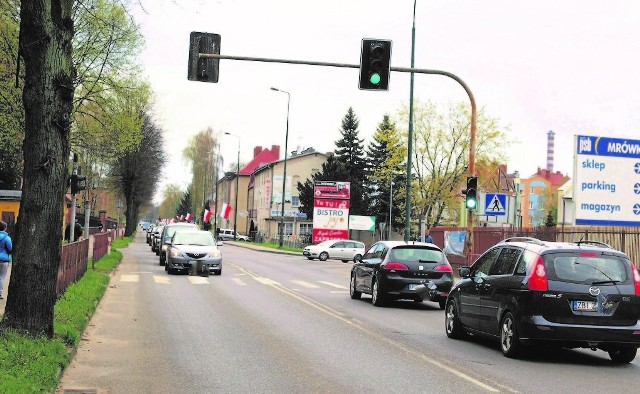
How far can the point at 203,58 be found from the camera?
17.6 metres

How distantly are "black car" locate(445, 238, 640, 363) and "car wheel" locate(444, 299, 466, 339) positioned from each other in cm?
158

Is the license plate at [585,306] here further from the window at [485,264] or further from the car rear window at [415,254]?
the car rear window at [415,254]

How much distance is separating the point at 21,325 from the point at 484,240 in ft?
94.8

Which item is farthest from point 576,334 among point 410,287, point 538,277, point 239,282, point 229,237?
point 229,237

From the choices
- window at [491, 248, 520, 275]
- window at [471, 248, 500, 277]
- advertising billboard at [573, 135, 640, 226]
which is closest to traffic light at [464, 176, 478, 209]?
window at [471, 248, 500, 277]

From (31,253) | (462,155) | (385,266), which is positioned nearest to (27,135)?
(31,253)

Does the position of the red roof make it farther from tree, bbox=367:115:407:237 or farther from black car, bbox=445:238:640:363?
black car, bbox=445:238:640:363

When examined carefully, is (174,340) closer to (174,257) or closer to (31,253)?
(31,253)

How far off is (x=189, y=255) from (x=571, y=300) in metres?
20.2

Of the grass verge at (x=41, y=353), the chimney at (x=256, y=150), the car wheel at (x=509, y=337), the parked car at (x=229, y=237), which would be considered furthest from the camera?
the chimney at (x=256, y=150)

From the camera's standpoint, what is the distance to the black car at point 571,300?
35.4 feet

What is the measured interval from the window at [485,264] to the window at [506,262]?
0.20m

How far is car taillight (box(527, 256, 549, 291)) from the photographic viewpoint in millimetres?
10898

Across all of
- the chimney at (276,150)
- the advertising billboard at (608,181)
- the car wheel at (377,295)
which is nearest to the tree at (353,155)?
the chimney at (276,150)
